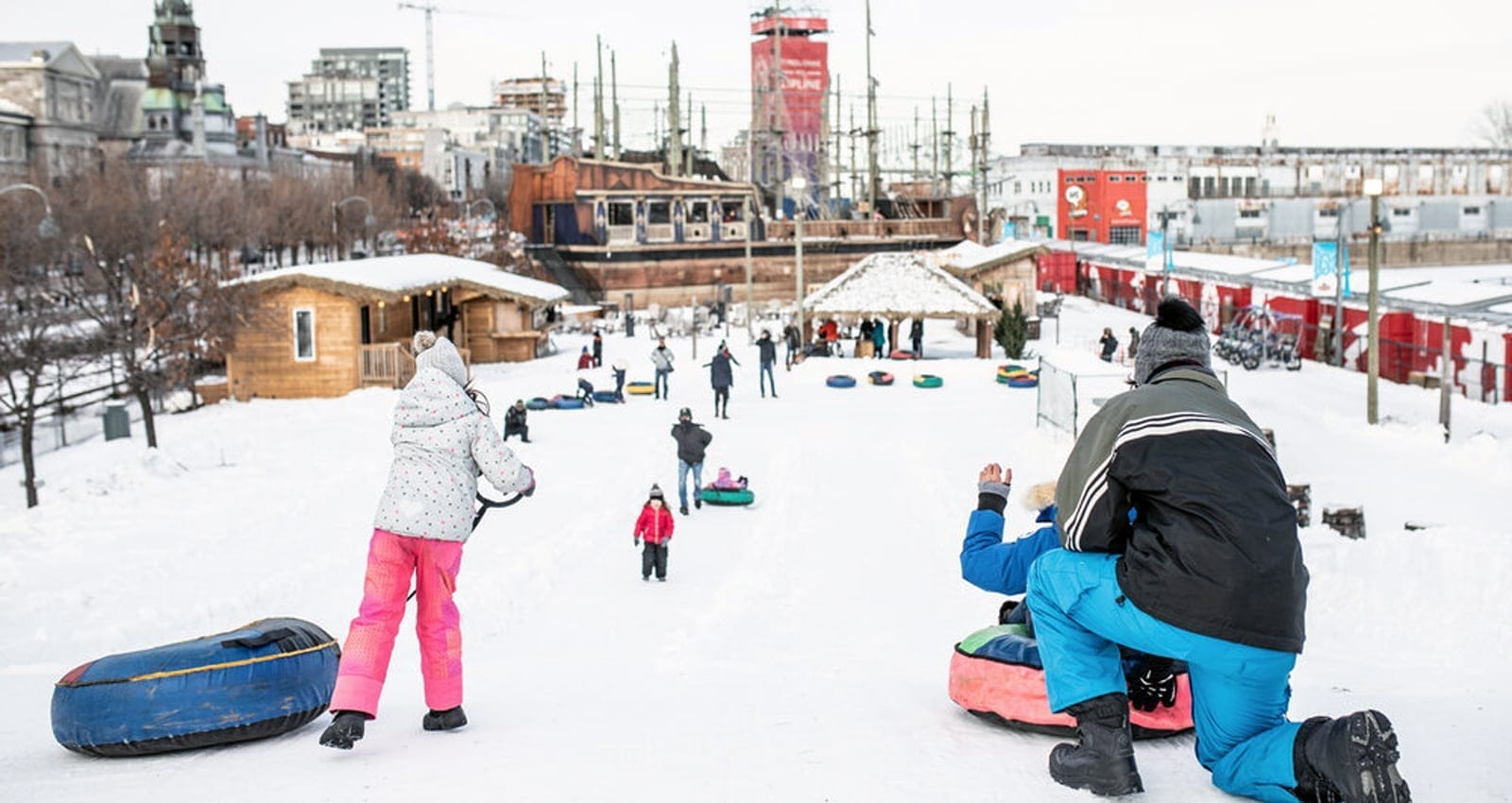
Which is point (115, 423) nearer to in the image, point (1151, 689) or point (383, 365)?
point (383, 365)

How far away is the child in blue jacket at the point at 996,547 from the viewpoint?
5.69 meters

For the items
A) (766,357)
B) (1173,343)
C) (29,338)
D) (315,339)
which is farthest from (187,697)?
(315,339)

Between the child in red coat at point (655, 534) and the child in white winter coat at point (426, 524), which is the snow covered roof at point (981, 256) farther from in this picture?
the child in white winter coat at point (426, 524)

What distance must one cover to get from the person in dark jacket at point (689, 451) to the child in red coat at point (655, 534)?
3.50 m

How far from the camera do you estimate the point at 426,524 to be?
6.24 metres

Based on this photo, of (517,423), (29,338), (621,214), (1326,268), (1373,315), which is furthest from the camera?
(621,214)

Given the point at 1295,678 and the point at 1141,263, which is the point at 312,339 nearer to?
the point at 1295,678

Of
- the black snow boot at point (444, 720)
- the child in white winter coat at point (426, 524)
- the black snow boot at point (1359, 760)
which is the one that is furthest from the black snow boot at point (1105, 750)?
the black snow boot at point (444, 720)

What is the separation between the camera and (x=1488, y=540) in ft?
39.5

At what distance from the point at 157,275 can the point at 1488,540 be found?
29723 mm

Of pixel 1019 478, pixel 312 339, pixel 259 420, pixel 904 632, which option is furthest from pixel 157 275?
pixel 904 632

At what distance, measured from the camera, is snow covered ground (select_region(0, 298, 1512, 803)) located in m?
5.71

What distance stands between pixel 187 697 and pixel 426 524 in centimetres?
134

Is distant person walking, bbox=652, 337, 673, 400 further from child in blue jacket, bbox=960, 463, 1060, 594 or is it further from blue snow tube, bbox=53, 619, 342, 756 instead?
child in blue jacket, bbox=960, 463, 1060, 594
